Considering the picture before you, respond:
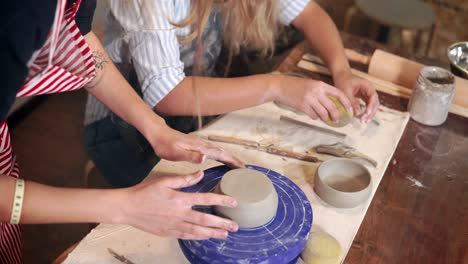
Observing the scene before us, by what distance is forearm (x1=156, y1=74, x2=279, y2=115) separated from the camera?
1350 mm

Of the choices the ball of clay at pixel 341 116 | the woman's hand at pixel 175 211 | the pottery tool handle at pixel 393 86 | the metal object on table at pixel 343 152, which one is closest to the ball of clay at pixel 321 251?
the woman's hand at pixel 175 211

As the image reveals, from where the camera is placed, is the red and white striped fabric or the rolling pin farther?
the rolling pin

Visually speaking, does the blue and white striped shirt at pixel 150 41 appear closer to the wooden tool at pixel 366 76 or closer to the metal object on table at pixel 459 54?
the wooden tool at pixel 366 76

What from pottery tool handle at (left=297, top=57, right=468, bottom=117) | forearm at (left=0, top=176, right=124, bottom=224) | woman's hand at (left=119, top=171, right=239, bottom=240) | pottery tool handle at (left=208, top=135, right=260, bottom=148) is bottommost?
pottery tool handle at (left=297, top=57, right=468, bottom=117)

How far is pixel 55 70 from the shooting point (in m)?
0.89

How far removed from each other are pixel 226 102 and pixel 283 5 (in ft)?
1.56

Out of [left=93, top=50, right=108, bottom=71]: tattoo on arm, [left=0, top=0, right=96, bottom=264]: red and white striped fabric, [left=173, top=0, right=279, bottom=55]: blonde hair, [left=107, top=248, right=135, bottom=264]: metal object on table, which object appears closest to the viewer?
[left=0, top=0, right=96, bottom=264]: red and white striped fabric

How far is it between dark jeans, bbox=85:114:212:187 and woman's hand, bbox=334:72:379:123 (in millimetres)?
447

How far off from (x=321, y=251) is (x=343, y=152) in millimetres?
340

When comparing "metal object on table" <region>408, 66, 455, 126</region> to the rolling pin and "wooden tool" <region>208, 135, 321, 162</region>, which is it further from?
"wooden tool" <region>208, 135, 321, 162</region>

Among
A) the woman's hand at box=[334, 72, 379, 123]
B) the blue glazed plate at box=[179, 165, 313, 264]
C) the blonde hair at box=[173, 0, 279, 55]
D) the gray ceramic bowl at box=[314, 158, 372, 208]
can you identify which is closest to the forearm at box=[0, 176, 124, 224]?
the blue glazed plate at box=[179, 165, 313, 264]

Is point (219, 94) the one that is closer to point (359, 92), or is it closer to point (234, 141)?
point (234, 141)

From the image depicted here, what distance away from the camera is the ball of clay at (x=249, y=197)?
3.04 ft

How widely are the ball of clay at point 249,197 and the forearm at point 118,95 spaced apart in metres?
0.31
